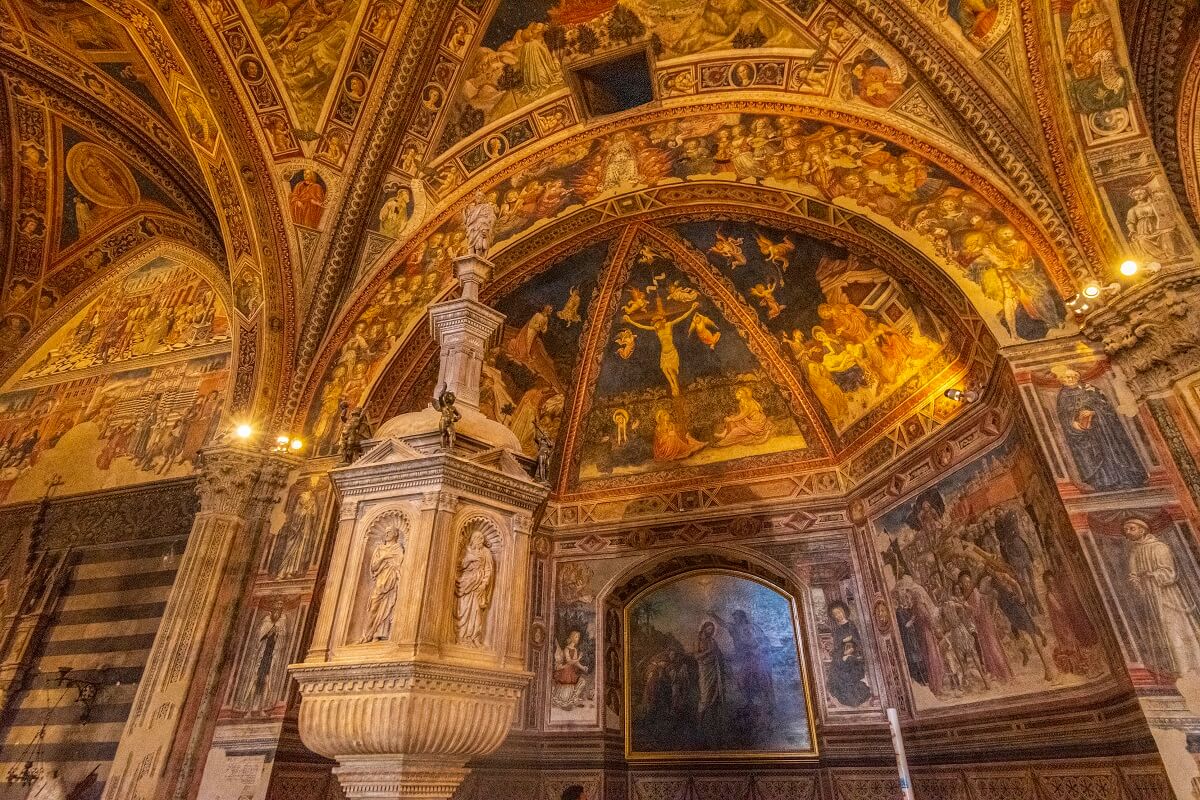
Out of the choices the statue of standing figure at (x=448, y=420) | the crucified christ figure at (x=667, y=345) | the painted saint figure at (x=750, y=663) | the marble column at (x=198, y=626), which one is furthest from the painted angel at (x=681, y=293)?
the statue of standing figure at (x=448, y=420)

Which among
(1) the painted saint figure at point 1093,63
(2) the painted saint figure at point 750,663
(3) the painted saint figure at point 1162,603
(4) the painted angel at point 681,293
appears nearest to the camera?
(3) the painted saint figure at point 1162,603

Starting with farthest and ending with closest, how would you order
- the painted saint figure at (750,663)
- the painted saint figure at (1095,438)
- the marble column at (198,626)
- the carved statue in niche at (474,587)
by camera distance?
the painted saint figure at (750,663) < the marble column at (198,626) < the painted saint figure at (1095,438) < the carved statue in niche at (474,587)

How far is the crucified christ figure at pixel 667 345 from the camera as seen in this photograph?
11578 mm

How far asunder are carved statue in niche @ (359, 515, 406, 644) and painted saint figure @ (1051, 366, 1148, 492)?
5.76 metres

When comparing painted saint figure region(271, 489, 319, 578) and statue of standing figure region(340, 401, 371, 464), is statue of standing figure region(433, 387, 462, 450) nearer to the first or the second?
statue of standing figure region(340, 401, 371, 464)

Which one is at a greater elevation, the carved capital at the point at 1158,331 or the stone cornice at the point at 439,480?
the carved capital at the point at 1158,331

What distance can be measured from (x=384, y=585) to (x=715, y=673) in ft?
23.8

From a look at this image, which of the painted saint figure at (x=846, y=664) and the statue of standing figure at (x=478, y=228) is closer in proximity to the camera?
the statue of standing figure at (x=478, y=228)

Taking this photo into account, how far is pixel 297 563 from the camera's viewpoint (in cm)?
823

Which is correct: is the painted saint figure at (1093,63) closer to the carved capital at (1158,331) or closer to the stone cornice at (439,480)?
the carved capital at (1158,331)

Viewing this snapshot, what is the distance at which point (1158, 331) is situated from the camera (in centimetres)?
595

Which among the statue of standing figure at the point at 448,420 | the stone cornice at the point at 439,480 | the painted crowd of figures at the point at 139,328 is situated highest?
the painted crowd of figures at the point at 139,328

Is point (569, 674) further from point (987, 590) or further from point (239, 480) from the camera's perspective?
point (987, 590)

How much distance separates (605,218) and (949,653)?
7.28 meters
